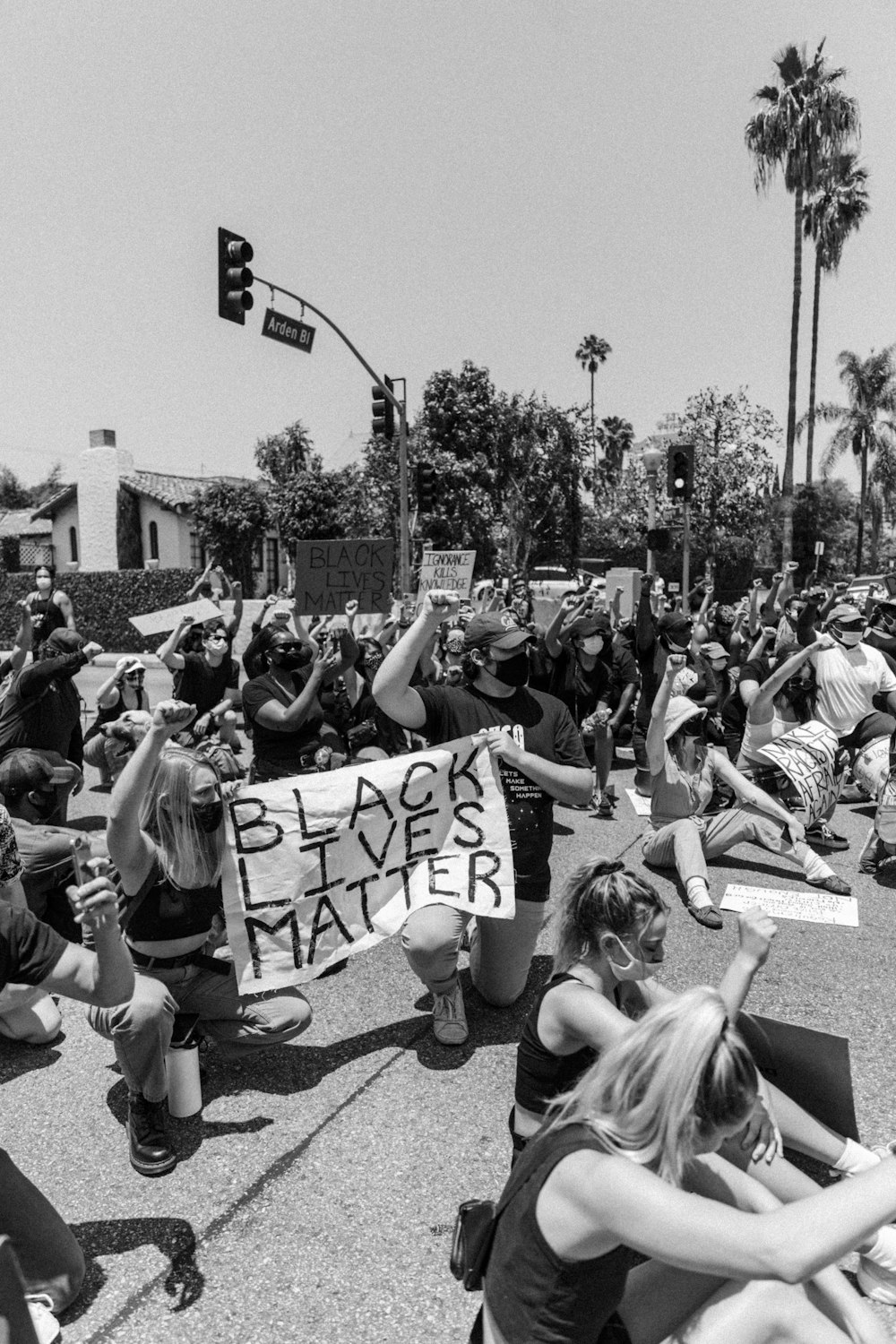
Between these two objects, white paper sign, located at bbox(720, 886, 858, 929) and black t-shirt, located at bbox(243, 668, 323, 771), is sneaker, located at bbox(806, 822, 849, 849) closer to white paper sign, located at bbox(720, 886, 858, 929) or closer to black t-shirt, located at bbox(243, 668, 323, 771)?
white paper sign, located at bbox(720, 886, 858, 929)

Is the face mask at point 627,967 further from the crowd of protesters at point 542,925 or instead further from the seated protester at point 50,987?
the seated protester at point 50,987

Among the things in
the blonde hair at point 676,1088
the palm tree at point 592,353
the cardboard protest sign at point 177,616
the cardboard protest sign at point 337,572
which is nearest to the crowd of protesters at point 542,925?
the blonde hair at point 676,1088

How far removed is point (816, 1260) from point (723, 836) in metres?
4.88

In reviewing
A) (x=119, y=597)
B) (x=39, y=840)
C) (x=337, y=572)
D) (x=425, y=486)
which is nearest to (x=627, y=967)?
(x=39, y=840)

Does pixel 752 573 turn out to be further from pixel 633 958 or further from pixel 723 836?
pixel 633 958

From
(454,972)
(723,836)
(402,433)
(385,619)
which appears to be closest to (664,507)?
(402,433)

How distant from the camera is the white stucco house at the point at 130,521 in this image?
39312 millimetres

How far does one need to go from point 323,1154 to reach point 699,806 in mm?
3888

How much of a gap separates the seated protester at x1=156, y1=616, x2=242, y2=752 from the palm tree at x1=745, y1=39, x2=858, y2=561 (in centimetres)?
2243

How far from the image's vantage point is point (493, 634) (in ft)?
14.2

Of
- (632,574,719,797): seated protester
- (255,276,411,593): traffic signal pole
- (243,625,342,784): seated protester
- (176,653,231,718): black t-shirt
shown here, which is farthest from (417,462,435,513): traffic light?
(243,625,342,784): seated protester

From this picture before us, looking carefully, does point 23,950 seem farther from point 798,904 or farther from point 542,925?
point 798,904

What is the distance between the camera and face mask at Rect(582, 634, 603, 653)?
830 cm

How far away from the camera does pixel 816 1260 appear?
68.9 inches
